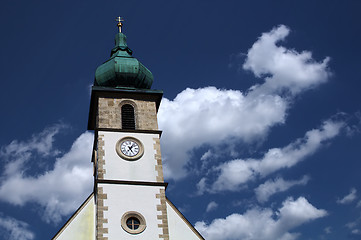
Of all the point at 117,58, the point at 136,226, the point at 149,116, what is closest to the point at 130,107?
the point at 149,116

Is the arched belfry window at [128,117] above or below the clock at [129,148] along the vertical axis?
above

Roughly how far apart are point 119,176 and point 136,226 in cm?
263

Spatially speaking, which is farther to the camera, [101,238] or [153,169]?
[153,169]

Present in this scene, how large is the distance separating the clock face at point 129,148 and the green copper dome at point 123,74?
379cm

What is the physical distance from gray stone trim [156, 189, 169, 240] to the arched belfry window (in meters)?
4.16

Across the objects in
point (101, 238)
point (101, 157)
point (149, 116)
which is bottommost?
point (101, 238)

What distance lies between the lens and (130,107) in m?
28.7

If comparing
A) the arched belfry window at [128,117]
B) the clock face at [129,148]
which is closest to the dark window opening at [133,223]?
the clock face at [129,148]

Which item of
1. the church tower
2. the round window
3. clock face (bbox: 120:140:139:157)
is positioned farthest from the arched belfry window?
the round window

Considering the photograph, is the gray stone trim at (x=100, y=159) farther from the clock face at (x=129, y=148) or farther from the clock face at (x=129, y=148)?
the clock face at (x=129, y=148)

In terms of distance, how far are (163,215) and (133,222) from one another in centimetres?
144

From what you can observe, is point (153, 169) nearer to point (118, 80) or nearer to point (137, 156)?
point (137, 156)

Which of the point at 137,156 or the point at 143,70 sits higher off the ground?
the point at 143,70

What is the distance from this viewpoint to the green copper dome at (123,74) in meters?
29.3
